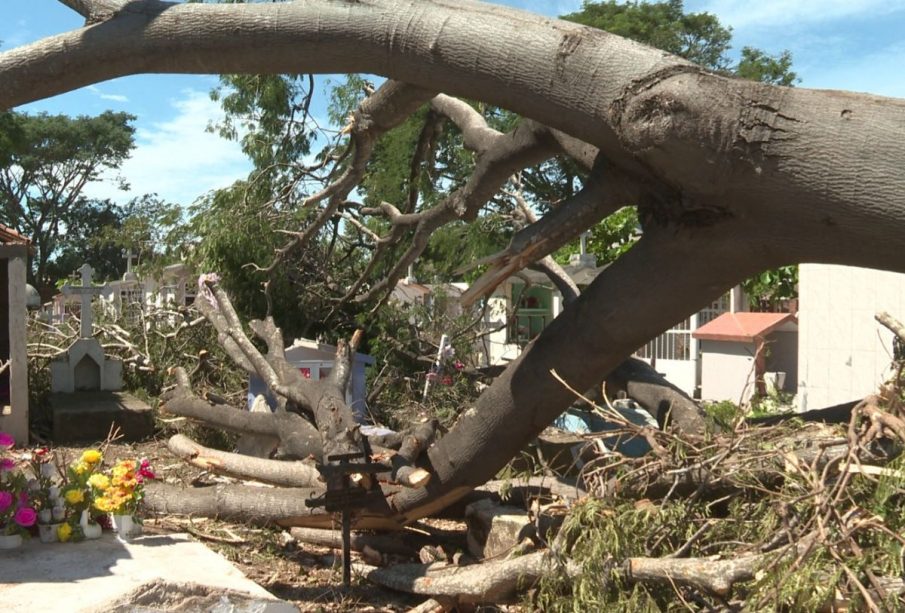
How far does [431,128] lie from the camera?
6930 mm

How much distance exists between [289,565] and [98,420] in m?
5.85

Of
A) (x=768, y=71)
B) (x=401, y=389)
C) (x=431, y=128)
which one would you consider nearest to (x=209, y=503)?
(x=431, y=128)

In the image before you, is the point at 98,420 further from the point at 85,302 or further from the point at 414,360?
the point at 414,360

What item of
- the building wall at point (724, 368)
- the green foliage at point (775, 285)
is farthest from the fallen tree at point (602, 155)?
the green foliage at point (775, 285)

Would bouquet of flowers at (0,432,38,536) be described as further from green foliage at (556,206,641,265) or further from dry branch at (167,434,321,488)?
green foliage at (556,206,641,265)

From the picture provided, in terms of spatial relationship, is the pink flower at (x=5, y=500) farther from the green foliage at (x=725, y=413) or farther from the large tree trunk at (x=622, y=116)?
the green foliage at (x=725, y=413)

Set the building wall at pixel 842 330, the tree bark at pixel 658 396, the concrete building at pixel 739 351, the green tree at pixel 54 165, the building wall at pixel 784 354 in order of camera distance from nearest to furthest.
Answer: the tree bark at pixel 658 396 → the building wall at pixel 842 330 → the concrete building at pixel 739 351 → the building wall at pixel 784 354 → the green tree at pixel 54 165

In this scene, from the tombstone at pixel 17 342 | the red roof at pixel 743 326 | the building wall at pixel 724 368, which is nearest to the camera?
the tombstone at pixel 17 342

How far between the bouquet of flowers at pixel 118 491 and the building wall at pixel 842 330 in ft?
25.6

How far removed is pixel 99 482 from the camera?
211 inches

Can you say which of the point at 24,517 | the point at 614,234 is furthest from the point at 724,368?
the point at 24,517

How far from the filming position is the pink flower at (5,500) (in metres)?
4.99

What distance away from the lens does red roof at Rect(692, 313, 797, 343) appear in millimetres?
14529

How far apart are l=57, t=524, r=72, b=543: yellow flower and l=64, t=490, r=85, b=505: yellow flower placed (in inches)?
5.5
